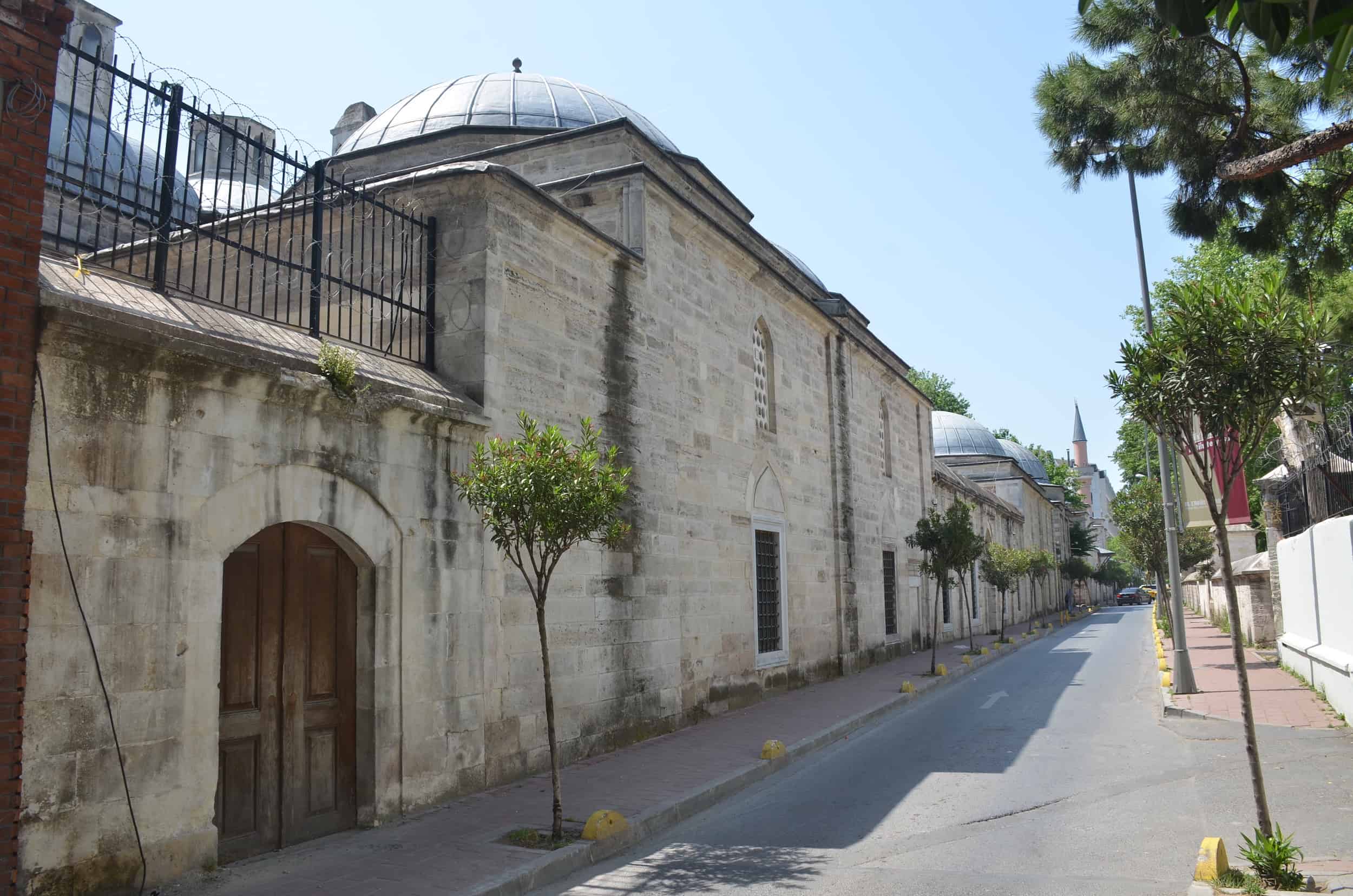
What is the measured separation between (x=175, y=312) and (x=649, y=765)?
244 inches

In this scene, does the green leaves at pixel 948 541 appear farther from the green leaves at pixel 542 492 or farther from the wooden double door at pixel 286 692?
the wooden double door at pixel 286 692

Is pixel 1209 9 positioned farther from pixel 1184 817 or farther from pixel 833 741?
pixel 833 741

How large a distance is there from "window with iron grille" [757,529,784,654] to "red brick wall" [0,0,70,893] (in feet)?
36.7

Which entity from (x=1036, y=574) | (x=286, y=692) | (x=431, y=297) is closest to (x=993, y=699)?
(x=431, y=297)

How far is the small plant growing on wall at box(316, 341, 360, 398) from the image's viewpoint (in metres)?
6.82

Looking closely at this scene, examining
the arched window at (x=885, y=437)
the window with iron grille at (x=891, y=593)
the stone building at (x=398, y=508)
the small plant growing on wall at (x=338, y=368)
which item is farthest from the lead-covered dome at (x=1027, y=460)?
the small plant growing on wall at (x=338, y=368)

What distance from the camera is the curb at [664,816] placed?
5.98 metres

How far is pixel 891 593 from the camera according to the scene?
894 inches

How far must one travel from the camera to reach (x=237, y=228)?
948cm

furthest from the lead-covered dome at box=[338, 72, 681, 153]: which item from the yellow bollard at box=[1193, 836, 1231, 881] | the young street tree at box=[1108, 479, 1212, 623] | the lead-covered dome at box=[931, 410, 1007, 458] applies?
the lead-covered dome at box=[931, 410, 1007, 458]

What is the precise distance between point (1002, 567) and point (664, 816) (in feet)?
74.2

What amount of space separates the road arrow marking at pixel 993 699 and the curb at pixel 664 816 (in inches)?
60.4

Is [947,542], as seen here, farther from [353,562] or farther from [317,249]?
[317,249]

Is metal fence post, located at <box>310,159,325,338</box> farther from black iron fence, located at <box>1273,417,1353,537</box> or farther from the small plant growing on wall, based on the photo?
black iron fence, located at <box>1273,417,1353,537</box>
